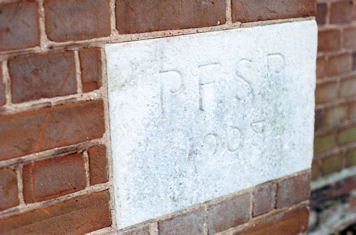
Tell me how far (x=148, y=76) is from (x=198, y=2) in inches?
8.3

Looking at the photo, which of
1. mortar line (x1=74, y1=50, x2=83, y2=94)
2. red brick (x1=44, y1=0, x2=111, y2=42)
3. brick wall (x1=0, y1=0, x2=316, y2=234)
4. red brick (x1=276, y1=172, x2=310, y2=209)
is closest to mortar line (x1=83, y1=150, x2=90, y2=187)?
brick wall (x1=0, y1=0, x2=316, y2=234)

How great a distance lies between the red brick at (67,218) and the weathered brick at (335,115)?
1.32 m

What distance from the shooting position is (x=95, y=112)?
0.91 metres

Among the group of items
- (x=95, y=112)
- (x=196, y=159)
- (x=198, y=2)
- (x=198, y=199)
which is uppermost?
(x=198, y=2)

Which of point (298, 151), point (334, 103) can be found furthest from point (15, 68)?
point (334, 103)

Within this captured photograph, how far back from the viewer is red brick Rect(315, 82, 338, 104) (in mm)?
1926

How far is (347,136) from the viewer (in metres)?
2.11

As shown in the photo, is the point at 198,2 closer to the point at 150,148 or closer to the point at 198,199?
the point at 150,148

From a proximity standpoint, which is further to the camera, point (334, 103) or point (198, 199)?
point (334, 103)

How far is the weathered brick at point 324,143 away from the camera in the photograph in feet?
6.58

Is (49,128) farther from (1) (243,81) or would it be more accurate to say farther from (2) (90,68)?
(1) (243,81)

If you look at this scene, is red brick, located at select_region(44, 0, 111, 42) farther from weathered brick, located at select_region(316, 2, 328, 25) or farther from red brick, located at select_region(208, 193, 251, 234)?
weathered brick, located at select_region(316, 2, 328, 25)

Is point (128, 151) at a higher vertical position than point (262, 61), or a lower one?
lower

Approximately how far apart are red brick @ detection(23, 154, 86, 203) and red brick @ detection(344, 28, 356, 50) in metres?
1.45
